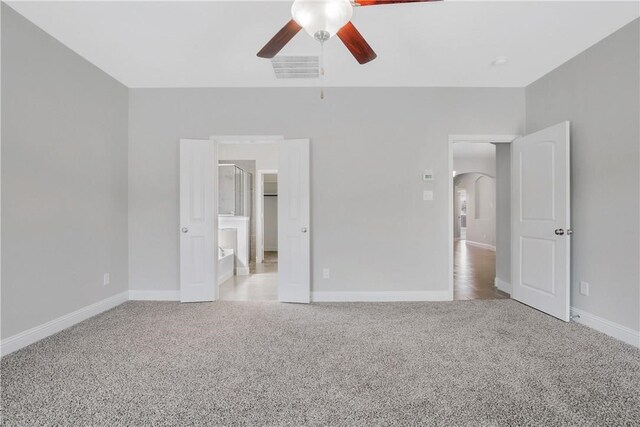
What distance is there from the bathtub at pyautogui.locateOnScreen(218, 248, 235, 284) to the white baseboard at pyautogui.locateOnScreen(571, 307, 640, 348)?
4289mm

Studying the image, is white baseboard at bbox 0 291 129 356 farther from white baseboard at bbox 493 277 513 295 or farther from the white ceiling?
white baseboard at bbox 493 277 513 295

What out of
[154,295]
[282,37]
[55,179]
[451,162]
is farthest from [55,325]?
[451,162]

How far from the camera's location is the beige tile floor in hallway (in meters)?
3.71

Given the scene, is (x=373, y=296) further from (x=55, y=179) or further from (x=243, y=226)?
(x=55, y=179)

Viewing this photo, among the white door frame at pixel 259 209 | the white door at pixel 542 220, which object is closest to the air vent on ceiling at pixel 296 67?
the white door at pixel 542 220

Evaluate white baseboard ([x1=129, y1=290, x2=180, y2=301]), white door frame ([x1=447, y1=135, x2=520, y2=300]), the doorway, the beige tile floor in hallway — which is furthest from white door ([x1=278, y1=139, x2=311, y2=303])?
white door frame ([x1=447, y1=135, x2=520, y2=300])

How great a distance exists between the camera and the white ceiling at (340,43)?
7.27 ft

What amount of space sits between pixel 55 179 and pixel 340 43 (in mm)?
2807

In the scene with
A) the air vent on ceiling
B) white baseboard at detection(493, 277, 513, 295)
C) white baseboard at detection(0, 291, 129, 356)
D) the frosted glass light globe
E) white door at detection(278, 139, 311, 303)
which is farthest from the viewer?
white baseboard at detection(493, 277, 513, 295)

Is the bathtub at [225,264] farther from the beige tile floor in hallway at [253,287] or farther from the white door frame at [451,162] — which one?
the white door frame at [451,162]

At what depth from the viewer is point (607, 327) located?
2.53m

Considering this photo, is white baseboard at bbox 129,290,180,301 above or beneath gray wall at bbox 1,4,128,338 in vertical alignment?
beneath

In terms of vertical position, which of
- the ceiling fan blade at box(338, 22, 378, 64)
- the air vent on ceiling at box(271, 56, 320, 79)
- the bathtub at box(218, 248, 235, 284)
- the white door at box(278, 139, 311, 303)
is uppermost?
the air vent on ceiling at box(271, 56, 320, 79)

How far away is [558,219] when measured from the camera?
9.44ft
